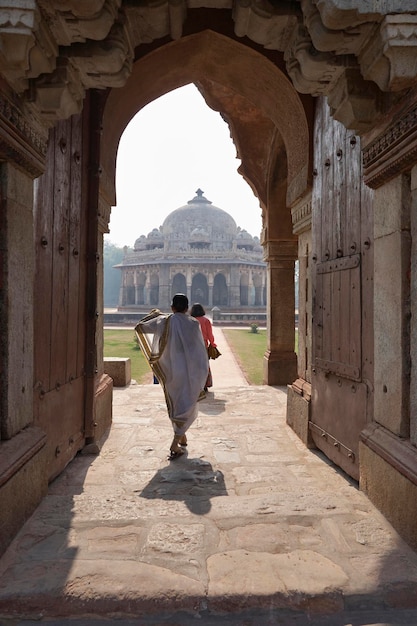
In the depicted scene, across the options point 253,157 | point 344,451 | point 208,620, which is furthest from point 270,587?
point 253,157

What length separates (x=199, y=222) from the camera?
46.5 metres

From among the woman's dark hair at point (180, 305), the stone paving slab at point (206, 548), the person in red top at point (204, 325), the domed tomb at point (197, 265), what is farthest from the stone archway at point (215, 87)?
the domed tomb at point (197, 265)

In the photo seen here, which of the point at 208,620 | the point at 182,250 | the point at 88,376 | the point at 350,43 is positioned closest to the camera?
the point at 208,620

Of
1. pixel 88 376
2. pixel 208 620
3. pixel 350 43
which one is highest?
pixel 350 43

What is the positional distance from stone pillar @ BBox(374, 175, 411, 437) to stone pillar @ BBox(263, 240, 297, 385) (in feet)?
16.7

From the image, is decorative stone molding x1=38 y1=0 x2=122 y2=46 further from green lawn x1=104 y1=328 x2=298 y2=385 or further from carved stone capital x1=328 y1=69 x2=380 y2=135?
green lawn x1=104 y1=328 x2=298 y2=385

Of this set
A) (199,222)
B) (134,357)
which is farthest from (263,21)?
(199,222)

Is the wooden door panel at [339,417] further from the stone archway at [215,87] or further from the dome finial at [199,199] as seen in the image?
the dome finial at [199,199]

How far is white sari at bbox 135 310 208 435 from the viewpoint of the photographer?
13.5 ft

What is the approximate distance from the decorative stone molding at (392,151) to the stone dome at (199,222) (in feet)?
139

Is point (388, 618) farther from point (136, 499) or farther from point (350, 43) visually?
point (350, 43)

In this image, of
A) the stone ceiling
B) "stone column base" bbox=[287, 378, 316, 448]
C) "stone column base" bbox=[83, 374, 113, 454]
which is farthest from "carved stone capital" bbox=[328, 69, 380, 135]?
"stone column base" bbox=[83, 374, 113, 454]

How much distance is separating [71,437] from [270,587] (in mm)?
2347

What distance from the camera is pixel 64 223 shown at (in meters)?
3.70
